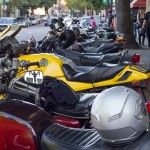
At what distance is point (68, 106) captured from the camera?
403 cm

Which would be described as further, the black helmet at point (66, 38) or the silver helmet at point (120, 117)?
the black helmet at point (66, 38)

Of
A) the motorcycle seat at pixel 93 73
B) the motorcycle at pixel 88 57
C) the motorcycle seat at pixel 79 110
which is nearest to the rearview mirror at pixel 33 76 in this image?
the motorcycle seat at pixel 79 110

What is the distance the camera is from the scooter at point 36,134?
2.79 m

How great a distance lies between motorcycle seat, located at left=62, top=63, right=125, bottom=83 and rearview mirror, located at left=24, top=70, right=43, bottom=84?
59.8 inches

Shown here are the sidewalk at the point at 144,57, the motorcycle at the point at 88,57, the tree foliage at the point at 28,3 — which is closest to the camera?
the motorcycle at the point at 88,57

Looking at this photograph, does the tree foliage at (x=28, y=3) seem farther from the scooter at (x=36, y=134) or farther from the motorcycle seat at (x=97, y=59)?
the scooter at (x=36, y=134)

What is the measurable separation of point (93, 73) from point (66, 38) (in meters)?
3.14

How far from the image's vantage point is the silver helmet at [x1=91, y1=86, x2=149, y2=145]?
8.39 ft

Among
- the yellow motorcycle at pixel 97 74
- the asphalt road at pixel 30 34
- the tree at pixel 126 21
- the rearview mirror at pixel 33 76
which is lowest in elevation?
the asphalt road at pixel 30 34

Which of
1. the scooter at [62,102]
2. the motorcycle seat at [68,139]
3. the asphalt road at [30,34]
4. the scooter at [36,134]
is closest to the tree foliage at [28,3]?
the asphalt road at [30,34]

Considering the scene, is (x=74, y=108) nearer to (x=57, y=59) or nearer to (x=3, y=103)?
(x=3, y=103)

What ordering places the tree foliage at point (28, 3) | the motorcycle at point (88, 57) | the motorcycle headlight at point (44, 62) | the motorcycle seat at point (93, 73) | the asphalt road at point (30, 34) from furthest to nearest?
the tree foliage at point (28, 3), the asphalt road at point (30, 34), the motorcycle at point (88, 57), the motorcycle headlight at point (44, 62), the motorcycle seat at point (93, 73)

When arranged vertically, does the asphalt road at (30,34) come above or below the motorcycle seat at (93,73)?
below

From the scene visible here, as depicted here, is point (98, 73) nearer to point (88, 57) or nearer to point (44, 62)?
point (44, 62)
